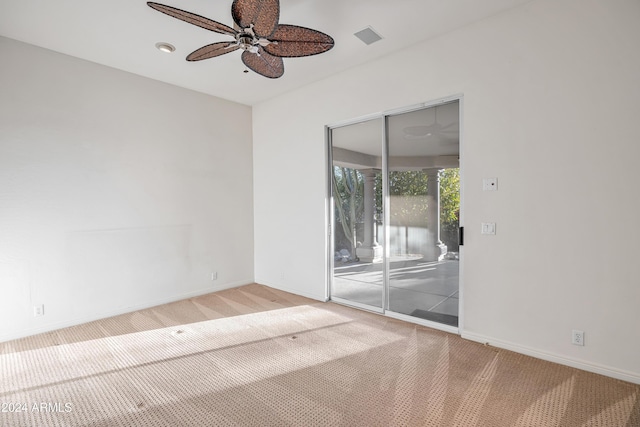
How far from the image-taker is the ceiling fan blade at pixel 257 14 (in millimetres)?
1764

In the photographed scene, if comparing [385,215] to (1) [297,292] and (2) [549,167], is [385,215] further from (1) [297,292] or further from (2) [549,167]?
(1) [297,292]

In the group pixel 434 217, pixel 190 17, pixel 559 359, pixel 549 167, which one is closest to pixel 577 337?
pixel 559 359

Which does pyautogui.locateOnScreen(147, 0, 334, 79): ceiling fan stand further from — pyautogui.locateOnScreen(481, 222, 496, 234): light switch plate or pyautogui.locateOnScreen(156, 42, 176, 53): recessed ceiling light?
pyautogui.locateOnScreen(481, 222, 496, 234): light switch plate

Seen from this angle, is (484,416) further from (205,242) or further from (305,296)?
(205,242)

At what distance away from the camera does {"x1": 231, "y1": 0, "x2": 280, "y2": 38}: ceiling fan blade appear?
5.79 feet

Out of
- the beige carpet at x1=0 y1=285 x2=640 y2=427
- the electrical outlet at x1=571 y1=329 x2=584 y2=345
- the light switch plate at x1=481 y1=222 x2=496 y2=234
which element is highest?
the light switch plate at x1=481 y1=222 x2=496 y2=234

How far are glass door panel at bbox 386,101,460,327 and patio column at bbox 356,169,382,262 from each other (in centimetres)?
22

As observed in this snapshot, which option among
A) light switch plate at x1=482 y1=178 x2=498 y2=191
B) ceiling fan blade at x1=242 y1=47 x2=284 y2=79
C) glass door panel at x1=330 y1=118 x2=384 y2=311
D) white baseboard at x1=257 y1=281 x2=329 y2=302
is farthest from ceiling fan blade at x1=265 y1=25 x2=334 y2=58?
white baseboard at x1=257 y1=281 x2=329 y2=302

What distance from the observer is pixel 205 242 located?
4434 millimetres

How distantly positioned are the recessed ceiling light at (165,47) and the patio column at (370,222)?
245 centimetres

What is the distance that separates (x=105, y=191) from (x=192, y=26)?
2.12m

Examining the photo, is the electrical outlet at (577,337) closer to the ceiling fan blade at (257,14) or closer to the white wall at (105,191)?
the ceiling fan blade at (257,14)

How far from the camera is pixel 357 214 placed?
3834 mm

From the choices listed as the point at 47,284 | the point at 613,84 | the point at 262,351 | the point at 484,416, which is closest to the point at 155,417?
the point at 262,351
